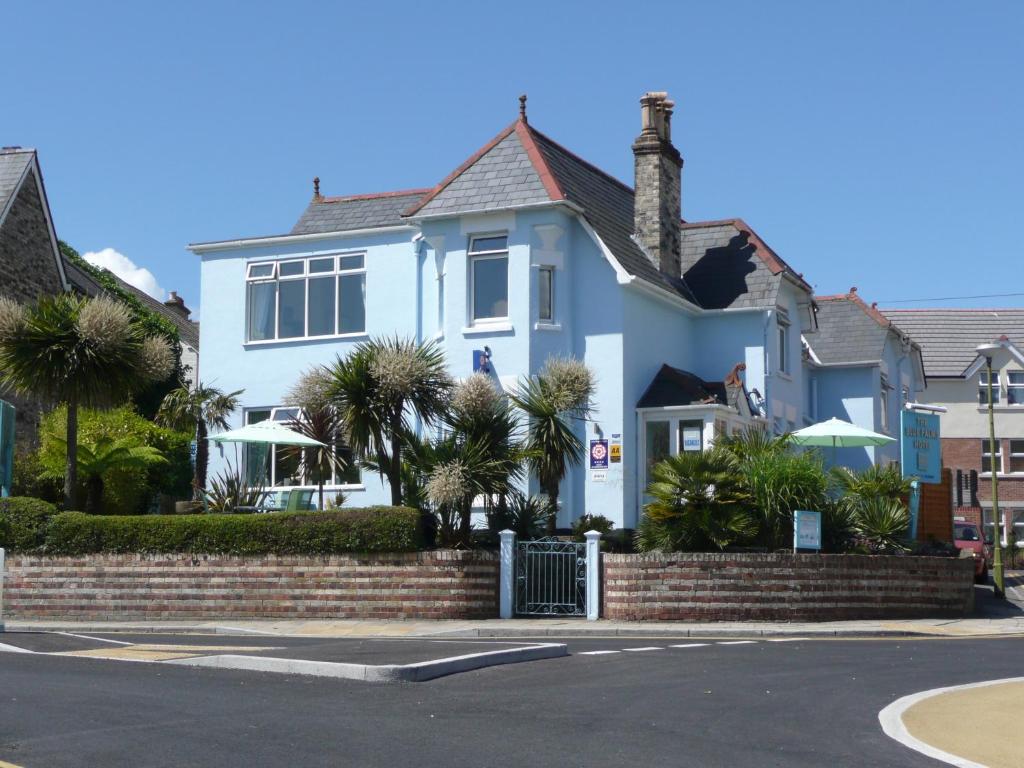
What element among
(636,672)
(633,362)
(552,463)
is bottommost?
(636,672)

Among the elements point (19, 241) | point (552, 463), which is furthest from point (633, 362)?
point (19, 241)

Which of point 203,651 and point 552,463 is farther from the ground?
point 552,463

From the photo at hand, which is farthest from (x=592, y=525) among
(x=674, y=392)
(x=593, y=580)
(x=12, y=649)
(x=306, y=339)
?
(x=12, y=649)

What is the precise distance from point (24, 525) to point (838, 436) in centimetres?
1490

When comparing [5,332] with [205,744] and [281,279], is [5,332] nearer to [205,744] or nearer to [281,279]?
[281,279]

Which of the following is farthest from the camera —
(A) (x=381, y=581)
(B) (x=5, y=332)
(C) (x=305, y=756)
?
(B) (x=5, y=332)

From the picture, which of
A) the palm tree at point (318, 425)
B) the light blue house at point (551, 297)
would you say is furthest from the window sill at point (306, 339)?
the palm tree at point (318, 425)

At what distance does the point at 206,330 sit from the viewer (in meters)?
30.5

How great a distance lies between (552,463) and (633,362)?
5390 millimetres

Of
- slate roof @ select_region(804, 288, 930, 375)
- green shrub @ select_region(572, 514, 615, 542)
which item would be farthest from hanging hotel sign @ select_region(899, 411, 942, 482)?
slate roof @ select_region(804, 288, 930, 375)

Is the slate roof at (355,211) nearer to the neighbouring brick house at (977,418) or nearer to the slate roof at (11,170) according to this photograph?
the slate roof at (11,170)

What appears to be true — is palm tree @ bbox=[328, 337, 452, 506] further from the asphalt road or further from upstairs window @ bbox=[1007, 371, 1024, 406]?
upstairs window @ bbox=[1007, 371, 1024, 406]

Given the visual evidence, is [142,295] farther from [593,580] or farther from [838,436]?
[593,580]

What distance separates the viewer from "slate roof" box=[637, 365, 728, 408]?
1059 inches
